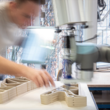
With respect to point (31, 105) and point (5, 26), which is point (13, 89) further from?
point (5, 26)

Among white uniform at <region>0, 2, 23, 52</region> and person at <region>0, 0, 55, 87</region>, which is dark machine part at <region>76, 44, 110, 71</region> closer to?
person at <region>0, 0, 55, 87</region>

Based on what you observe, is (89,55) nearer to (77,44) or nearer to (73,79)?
(77,44)

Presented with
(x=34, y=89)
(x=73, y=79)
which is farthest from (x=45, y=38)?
(x=73, y=79)

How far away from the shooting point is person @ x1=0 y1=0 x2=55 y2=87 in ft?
2.74

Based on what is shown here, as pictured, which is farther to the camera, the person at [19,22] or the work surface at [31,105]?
the work surface at [31,105]

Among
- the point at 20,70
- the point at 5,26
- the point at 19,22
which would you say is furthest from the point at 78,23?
the point at 5,26

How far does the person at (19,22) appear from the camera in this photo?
84cm

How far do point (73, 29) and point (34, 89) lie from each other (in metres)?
0.69

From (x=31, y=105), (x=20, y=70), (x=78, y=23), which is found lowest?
(x=31, y=105)

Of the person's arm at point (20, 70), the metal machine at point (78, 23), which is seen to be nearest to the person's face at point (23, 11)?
the metal machine at point (78, 23)

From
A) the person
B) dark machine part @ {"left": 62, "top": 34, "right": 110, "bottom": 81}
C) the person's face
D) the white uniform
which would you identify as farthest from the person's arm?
the white uniform

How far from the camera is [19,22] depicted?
1110 millimetres

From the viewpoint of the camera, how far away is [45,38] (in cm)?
167

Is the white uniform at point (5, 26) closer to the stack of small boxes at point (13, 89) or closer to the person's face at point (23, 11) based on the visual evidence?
the person's face at point (23, 11)
